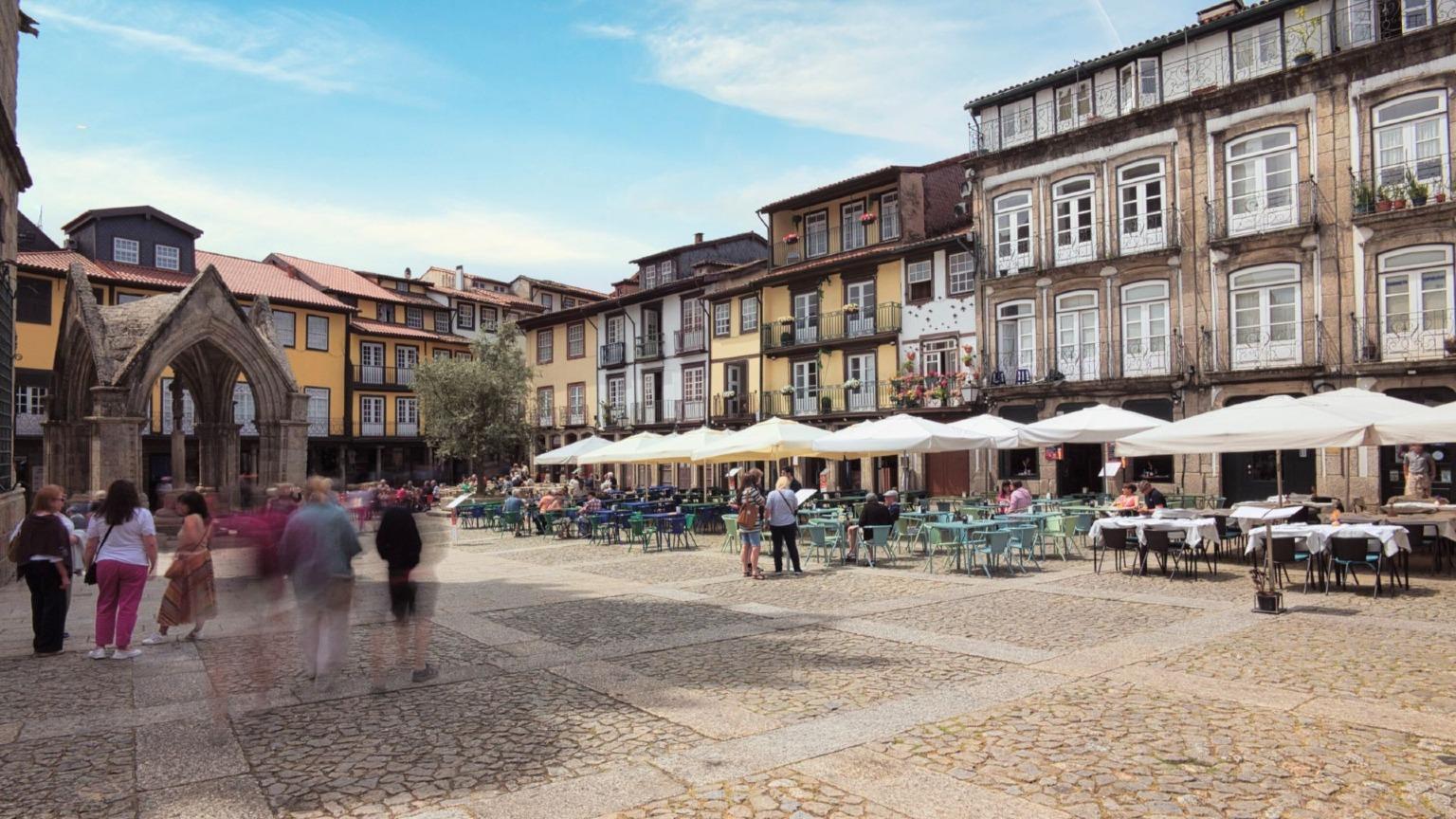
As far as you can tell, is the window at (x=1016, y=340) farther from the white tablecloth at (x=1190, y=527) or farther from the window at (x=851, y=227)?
the white tablecloth at (x=1190, y=527)

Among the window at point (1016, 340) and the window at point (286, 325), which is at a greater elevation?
the window at point (286, 325)

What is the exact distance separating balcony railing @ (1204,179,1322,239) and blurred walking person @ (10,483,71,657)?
2545 centimetres

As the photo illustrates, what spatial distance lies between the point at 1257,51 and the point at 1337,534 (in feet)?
59.4

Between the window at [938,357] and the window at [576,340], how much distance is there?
64.7 feet

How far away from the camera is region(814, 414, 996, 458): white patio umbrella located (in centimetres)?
1709

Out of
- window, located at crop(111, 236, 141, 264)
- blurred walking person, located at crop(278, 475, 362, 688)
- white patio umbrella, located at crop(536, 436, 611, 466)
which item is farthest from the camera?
window, located at crop(111, 236, 141, 264)

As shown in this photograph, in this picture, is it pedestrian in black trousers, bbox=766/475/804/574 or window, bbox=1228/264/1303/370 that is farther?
window, bbox=1228/264/1303/370

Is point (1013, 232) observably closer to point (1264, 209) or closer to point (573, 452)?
Answer: point (1264, 209)

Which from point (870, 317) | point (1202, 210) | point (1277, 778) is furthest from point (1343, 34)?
point (1277, 778)

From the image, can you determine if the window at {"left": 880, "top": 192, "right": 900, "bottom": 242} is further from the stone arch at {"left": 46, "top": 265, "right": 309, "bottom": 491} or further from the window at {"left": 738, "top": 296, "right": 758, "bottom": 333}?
the stone arch at {"left": 46, "top": 265, "right": 309, "bottom": 491}

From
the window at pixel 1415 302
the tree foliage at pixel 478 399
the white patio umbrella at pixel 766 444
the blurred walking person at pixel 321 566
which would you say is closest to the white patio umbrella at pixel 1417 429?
the white patio umbrella at pixel 766 444

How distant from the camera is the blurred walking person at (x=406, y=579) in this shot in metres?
7.22

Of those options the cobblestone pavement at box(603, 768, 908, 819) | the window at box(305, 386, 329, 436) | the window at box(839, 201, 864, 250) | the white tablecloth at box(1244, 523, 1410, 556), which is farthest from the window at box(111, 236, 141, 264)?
the cobblestone pavement at box(603, 768, 908, 819)

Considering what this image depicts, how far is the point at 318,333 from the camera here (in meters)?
45.9
